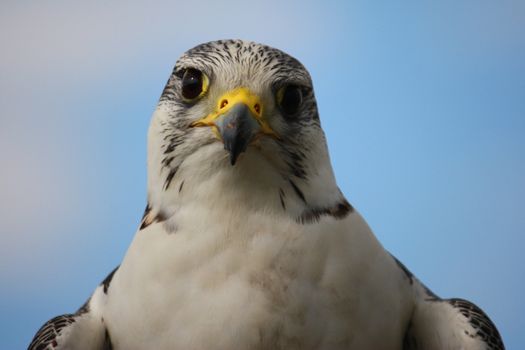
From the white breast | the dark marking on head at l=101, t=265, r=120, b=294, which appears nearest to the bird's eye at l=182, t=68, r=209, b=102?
the white breast

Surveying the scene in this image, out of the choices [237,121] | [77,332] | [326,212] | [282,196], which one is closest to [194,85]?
[237,121]

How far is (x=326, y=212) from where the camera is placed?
3.30 m

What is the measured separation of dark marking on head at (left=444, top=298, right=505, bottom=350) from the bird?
0.02 m

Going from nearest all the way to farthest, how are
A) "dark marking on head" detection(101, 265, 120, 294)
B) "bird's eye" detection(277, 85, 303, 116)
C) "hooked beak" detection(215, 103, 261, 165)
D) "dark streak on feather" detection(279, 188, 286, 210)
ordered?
"hooked beak" detection(215, 103, 261, 165)
"dark streak on feather" detection(279, 188, 286, 210)
"bird's eye" detection(277, 85, 303, 116)
"dark marking on head" detection(101, 265, 120, 294)

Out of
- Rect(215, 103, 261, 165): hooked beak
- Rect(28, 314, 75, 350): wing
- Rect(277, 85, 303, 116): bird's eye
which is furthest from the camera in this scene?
Rect(28, 314, 75, 350): wing

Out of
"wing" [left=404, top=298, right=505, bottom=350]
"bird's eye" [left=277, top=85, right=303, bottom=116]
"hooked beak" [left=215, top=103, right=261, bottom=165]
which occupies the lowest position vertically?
"wing" [left=404, top=298, right=505, bottom=350]

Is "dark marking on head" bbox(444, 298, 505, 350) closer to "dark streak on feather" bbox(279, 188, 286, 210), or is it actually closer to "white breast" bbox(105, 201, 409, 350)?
"white breast" bbox(105, 201, 409, 350)

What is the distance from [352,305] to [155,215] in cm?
96

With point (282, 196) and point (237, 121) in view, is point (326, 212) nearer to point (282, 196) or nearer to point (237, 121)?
point (282, 196)

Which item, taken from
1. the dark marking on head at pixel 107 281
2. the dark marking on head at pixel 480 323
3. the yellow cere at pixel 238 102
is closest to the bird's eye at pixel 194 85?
the yellow cere at pixel 238 102

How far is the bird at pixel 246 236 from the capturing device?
3.12 m

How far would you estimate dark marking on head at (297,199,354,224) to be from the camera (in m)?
3.24

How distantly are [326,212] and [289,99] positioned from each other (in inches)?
21.2

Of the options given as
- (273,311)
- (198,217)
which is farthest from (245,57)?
(273,311)
